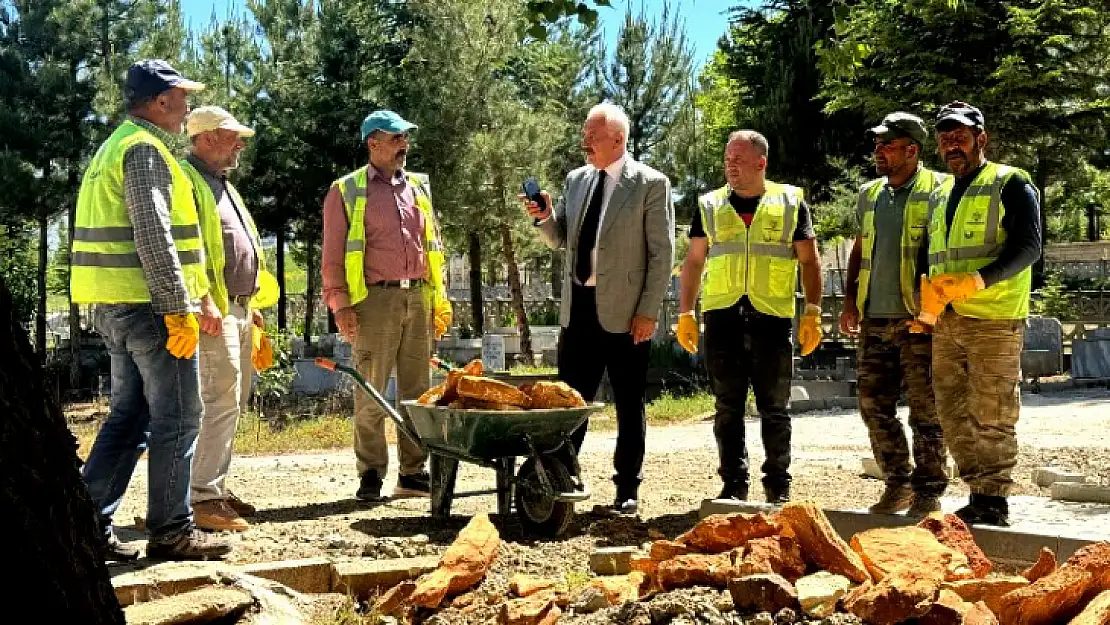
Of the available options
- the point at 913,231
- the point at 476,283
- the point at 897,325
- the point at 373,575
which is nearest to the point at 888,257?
the point at 913,231

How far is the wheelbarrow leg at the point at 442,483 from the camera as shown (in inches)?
235

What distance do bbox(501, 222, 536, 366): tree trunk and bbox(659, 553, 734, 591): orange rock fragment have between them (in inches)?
731

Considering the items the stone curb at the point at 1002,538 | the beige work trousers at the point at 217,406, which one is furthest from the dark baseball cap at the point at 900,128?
the beige work trousers at the point at 217,406

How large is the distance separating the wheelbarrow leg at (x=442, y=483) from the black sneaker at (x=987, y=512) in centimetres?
230

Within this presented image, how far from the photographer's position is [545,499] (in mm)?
5723

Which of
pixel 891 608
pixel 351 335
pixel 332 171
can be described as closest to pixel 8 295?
pixel 891 608

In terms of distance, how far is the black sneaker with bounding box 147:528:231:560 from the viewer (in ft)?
16.0

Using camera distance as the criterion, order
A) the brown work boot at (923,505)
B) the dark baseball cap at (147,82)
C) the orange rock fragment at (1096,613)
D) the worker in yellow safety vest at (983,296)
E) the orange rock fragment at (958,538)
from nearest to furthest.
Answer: the orange rock fragment at (1096,613) < the orange rock fragment at (958,538) < the dark baseball cap at (147,82) < the worker in yellow safety vest at (983,296) < the brown work boot at (923,505)

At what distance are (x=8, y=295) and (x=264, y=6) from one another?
3154 cm

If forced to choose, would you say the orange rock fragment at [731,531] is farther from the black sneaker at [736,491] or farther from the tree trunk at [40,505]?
the tree trunk at [40,505]

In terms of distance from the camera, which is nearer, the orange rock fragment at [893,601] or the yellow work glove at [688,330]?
the orange rock fragment at [893,601]

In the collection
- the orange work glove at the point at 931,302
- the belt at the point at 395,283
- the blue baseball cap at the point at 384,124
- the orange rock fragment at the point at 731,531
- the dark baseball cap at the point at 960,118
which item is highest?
the blue baseball cap at the point at 384,124

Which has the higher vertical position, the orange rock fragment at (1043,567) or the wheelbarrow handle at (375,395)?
the wheelbarrow handle at (375,395)

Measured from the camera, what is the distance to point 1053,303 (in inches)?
816
